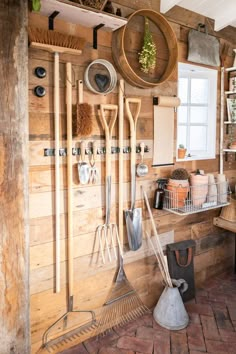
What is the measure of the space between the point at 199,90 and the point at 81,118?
4.63 feet

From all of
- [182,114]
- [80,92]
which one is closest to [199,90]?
[182,114]

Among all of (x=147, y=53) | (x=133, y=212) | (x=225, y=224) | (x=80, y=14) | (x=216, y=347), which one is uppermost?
(x=80, y=14)

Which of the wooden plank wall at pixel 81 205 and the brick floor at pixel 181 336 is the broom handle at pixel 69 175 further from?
the brick floor at pixel 181 336

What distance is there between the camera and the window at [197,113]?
2.79 meters

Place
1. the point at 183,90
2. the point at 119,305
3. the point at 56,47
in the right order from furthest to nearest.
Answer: the point at 183,90 < the point at 119,305 < the point at 56,47

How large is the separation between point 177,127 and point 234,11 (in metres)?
1.04

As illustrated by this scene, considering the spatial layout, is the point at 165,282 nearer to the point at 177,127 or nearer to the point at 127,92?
the point at 177,127

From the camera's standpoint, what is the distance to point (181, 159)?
264cm

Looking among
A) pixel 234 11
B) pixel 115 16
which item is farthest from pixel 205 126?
pixel 115 16

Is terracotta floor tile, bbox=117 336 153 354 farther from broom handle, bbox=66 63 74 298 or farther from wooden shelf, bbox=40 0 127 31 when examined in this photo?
wooden shelf, bbox=40 0 127 31

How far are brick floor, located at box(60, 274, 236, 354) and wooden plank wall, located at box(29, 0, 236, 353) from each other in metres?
0.21

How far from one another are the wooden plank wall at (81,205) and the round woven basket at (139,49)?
0.07 m

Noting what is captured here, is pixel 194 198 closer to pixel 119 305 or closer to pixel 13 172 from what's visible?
pixel 119 305

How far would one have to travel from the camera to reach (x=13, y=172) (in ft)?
4.90
